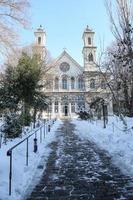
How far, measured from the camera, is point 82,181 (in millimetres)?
7445

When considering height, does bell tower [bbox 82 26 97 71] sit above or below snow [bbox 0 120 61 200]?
above

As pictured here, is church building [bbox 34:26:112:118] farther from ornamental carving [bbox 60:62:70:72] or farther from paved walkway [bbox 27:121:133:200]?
paved walkway [bbox 27:121:133:200]

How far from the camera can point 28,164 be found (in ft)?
30.8

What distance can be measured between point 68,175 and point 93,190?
1.64m

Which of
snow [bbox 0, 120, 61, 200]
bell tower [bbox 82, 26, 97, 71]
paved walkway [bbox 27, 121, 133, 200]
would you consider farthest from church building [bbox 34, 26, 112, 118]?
paved walkway [bbox 27, 121, 133, 200]

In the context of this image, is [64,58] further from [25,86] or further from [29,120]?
[25,86]

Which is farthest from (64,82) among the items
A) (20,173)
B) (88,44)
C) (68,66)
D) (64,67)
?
(20,173)

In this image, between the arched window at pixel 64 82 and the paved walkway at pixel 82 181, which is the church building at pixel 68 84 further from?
the paved walkway at pixel 82 181

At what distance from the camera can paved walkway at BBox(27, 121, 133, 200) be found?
6230 millimetres

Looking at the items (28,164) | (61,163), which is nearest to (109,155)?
(61,163)

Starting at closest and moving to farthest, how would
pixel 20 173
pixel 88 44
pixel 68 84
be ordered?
pixel 20 173
pixel 68 84
pixel 88 44

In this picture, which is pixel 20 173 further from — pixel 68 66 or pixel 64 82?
pixel 68 66

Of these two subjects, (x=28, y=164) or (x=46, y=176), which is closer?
(x=46, y=176)

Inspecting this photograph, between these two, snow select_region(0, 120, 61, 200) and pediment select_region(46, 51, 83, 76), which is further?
pediment select_region(46, 51, 83, 76)
